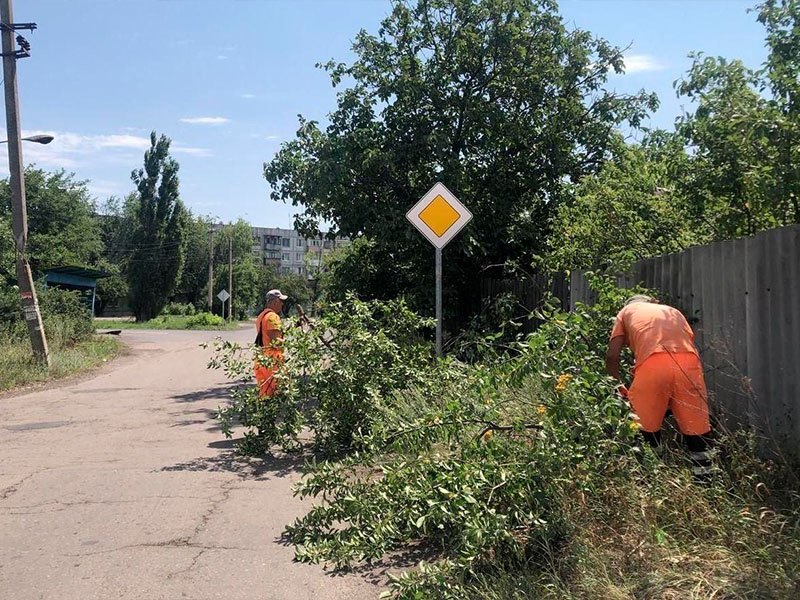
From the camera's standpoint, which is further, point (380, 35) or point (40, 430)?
point (380, 35)

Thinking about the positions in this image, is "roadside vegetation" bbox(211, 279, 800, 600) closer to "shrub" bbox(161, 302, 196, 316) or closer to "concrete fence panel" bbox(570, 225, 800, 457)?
"concrete fence panel" bbox(570, 225, 800, 457)

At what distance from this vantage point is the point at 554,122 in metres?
11.9

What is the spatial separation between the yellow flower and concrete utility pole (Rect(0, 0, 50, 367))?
14.9 meters

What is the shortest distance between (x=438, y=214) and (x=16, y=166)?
12517mm

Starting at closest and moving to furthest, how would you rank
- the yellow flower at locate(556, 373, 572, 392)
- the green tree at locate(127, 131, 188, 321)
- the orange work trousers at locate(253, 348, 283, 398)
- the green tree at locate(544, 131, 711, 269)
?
1. the yellow flower at locate(556, 373, 572, 392)
2. the green tree at locate(544, 131, 711, 269)
3. the orange work trousers at locate(253, 348, 283, 398)
4. the green tree at locate(127, 131, 188, 321)

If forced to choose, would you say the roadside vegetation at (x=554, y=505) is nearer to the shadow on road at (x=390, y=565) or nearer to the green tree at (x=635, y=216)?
the shadow on road at (x=390, y=565)

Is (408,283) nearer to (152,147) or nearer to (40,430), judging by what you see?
(40,430)

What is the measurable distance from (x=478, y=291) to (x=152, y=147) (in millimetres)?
47900

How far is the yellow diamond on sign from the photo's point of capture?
7.50 meters

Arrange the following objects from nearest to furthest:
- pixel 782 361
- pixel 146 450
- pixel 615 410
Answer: pixel 615 410, pixel 782 361, pixel 146 450


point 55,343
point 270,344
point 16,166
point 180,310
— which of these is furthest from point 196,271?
point 270,344

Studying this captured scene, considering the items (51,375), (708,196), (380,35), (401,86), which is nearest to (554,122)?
(401,86)

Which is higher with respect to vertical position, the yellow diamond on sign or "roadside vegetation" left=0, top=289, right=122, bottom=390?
the yellow diamond on sign

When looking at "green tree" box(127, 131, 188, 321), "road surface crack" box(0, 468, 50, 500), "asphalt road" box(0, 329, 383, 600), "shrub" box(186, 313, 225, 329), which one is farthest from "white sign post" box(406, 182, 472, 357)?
"green tree" box(127, 131, 188, 321)
